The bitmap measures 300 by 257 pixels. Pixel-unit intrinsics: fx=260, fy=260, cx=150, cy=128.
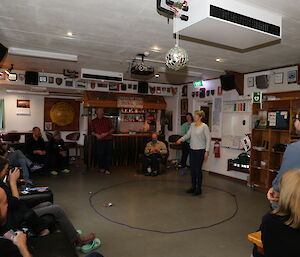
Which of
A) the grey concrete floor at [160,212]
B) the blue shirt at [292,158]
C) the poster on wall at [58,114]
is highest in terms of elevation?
the poster on wall at [58,114]

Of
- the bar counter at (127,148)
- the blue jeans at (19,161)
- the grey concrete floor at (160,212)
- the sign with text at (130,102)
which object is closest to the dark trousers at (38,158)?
the grey concrete floor at (160,212)

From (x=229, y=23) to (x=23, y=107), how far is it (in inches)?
361

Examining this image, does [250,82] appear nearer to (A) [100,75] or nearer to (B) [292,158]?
(A) [100,75]

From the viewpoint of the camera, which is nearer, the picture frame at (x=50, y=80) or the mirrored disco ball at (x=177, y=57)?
the mirrored disco ball at (x=177, y=57)

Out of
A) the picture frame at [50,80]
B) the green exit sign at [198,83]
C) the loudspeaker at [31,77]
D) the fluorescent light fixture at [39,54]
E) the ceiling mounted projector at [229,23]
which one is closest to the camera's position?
the ceiling mounted projector at [229,23]

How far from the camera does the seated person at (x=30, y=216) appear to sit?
7.27ft

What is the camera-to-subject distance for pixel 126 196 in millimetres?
4941

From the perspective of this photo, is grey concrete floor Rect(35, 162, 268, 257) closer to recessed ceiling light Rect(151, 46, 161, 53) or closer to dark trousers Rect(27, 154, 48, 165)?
dark trousers Rect(27, 154, 48, 165)

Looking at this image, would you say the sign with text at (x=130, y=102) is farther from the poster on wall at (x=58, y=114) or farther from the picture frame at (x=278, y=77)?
the picture frame at (x=278, y=77)

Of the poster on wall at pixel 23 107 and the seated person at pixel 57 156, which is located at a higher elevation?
the poster on wall at pixel 23 107

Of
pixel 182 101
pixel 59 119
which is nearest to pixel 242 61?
pixel 182 101

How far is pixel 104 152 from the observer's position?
7.05 meters

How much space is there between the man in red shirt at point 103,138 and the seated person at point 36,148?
A: 137 cm

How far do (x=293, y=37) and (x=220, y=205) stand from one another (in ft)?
9.51
